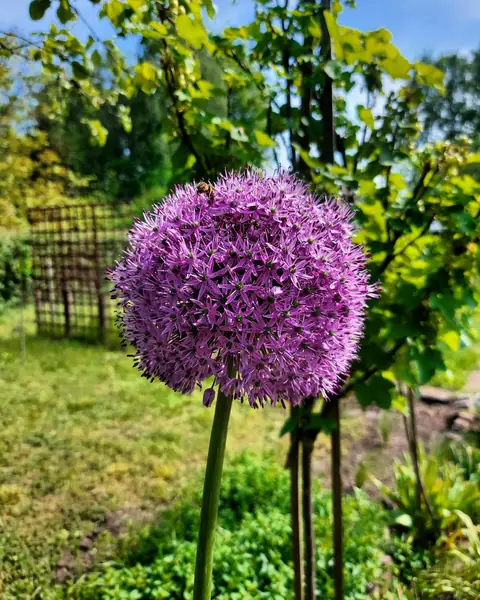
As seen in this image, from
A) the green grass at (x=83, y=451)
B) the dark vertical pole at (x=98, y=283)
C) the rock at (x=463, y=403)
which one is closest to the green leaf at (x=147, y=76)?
the green grass at (x=83, y=451)

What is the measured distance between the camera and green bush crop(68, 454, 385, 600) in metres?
2.50

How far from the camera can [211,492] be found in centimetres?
121

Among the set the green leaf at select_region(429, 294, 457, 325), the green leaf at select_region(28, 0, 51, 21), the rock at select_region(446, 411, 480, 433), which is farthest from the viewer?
the rock at select_region(446, 411, 480, 433)

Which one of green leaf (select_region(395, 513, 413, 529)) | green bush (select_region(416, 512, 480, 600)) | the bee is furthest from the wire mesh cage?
the bee

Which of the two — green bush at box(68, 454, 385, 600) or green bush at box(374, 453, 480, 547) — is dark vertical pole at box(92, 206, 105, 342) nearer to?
green bush at box(68, 454, 385, 600)

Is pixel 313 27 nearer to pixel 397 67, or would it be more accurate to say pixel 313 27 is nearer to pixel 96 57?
pixel 397 67

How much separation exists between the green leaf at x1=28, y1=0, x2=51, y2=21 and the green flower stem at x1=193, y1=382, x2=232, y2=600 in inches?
71.7

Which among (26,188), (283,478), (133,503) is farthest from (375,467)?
(26,188)

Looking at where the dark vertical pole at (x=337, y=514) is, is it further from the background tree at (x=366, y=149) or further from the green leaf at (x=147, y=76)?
the green leaf at (x=147, y=76)

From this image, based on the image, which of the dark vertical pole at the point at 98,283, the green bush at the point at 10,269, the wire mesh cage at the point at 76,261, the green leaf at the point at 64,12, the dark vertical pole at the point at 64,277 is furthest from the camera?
the green bush at the point at 10,269

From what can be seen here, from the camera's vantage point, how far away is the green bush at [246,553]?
2500mm

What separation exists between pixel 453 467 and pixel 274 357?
11.4 ft

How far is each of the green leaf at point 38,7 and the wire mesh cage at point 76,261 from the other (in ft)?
22.2

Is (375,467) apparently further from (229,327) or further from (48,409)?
(229,327)
